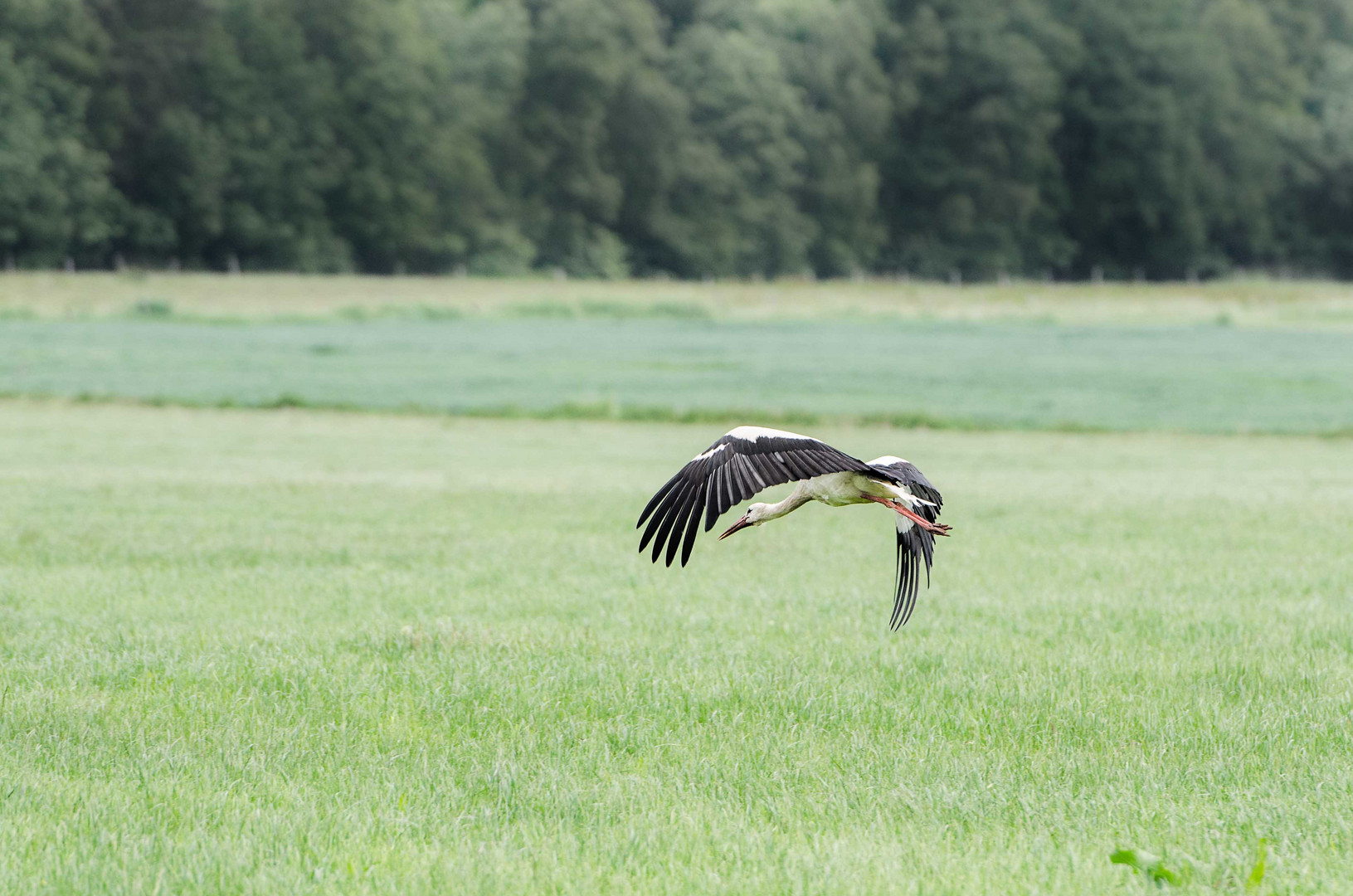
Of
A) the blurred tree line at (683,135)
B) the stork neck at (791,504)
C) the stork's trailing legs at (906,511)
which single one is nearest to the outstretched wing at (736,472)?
the stork's trailing legs at (906,511)

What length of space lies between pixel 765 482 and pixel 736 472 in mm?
116

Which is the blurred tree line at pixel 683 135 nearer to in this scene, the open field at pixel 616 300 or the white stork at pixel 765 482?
the open field at pixel 616 300

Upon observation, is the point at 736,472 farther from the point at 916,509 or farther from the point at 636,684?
the point at 636,684

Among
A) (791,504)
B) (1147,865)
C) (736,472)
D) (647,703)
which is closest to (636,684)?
(647,703)

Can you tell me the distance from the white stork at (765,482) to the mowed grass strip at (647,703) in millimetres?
962

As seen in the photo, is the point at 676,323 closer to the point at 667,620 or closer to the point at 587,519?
the point at 587,519

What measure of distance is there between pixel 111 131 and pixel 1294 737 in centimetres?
7293

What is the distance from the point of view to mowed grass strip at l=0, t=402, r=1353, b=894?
4.84 metres

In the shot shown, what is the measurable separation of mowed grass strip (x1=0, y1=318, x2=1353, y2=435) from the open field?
7029 mm

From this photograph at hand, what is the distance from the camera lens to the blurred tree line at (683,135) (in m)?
72.6

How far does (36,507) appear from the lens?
523 inches

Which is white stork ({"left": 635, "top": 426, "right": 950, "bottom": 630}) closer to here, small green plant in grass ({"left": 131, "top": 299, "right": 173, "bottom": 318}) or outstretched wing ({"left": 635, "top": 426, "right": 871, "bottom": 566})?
outstretched wing ({"left": 635, "top": 426, "right": 871, "bottom": 566})

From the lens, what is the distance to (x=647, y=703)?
6.77 metres

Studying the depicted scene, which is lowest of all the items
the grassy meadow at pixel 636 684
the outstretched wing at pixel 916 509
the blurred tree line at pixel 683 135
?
the grassy meadow at pixel 636 684
